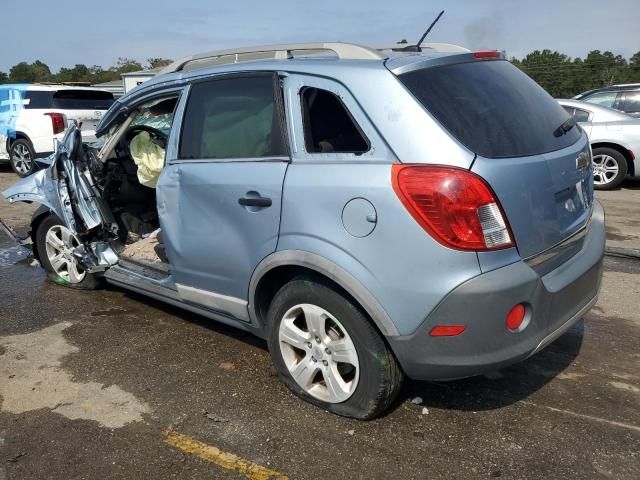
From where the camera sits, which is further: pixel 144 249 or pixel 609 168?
pixel 609 168

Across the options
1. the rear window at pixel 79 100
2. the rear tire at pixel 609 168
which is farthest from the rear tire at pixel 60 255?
the rear tire at pixel 609 168

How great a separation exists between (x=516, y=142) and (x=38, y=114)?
10.8 metres

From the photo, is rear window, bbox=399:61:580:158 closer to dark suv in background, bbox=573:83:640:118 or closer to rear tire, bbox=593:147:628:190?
rear tire, bbox=593:147:628:190

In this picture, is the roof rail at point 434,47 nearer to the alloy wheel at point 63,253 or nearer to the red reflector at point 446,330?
the red reflector at point 446,330

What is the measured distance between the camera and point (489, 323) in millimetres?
2439

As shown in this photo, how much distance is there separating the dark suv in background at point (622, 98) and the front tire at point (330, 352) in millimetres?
9376

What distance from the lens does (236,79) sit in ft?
10.8

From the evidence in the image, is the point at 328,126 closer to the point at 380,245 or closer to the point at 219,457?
the point at 380,245

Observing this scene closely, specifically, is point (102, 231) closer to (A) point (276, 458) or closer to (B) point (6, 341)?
(B) point (6, 341)

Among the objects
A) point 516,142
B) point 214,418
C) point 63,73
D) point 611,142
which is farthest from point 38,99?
point 63,73

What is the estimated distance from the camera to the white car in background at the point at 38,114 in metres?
11.1

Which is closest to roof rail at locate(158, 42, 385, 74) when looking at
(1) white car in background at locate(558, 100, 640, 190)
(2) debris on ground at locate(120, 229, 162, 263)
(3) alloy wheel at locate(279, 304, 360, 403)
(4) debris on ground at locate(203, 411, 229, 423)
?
(3) alloy wheel at locate(279, 304, 360, 403)

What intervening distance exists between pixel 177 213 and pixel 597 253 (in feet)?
7.87

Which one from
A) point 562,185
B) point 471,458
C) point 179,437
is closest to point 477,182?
point 562,185
